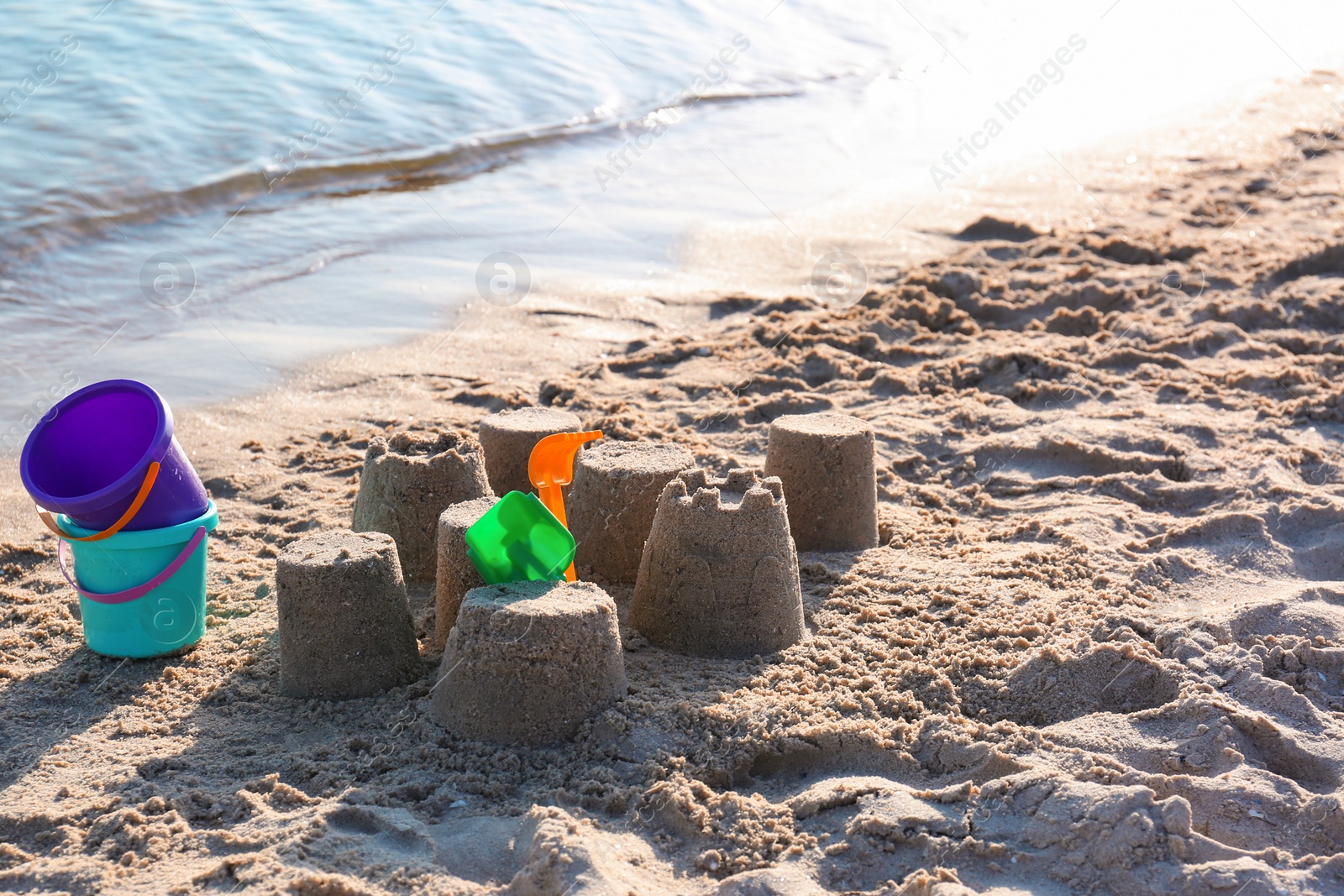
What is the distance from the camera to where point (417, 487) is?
11.1 feet

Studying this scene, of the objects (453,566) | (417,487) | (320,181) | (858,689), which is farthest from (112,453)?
(320,181)

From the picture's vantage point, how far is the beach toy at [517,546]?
2.81 m

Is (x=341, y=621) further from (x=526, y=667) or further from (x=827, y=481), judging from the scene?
(x=827, y=481)

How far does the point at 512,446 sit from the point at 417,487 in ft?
1.37

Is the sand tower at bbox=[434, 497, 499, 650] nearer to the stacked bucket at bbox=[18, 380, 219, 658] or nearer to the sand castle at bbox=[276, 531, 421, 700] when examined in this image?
the sand castle at bbox=[276, 531, 421, 700]

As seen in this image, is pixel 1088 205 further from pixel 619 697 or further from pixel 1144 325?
pixel 619 697

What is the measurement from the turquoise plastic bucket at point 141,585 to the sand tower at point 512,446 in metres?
0.92

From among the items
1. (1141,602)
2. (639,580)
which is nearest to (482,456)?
(639,580)

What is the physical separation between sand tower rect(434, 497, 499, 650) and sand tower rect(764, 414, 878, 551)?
3.42ft

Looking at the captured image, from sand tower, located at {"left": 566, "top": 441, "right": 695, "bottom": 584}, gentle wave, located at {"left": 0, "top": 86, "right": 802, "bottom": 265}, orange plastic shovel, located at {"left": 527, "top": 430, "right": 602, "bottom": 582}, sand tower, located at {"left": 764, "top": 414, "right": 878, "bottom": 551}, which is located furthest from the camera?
gentle wave, located at {"left": 0, "top": 86, "right": 802, "bottom": 265}

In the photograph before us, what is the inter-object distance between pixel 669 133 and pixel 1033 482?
707cm

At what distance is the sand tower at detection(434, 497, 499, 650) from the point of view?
9.76ft

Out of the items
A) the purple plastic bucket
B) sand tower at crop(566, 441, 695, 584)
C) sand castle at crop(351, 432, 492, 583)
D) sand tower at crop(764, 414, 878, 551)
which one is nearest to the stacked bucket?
the purple plastic bucket

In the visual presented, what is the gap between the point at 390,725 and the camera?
2.73 m
